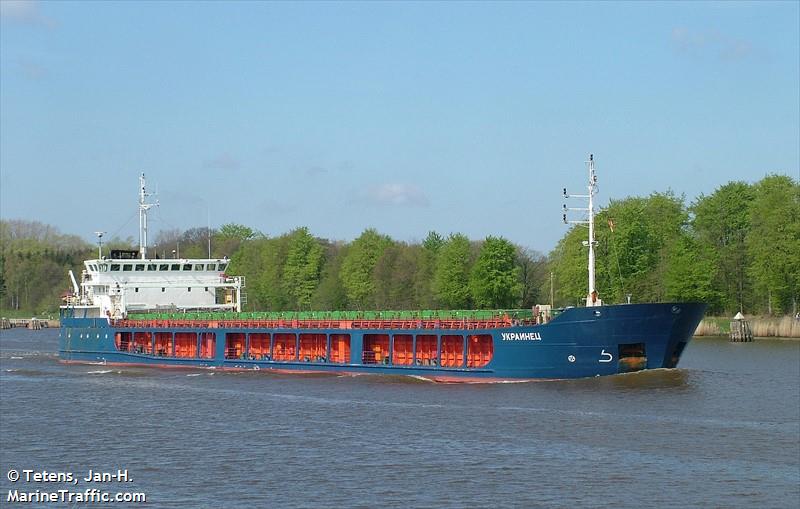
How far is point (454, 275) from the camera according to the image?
103 meters

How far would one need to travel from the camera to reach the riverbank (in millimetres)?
81512

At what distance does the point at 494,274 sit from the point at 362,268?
2354 cm

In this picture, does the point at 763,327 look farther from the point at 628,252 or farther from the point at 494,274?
the point at 494,274

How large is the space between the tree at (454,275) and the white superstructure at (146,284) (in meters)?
35.2

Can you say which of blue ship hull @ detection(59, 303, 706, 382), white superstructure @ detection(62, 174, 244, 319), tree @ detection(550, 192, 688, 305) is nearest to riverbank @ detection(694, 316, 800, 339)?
tree @ detection(550, 192, 688, 305)

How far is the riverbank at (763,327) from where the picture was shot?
81512mm

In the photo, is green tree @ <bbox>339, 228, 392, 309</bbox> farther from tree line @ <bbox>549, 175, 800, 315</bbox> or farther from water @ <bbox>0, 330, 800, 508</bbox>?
water @ <bbox>0, 330, 800, 508</bbox>

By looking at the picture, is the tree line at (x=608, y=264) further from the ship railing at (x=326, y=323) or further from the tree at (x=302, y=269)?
the ship railing at (x=326, y=323)

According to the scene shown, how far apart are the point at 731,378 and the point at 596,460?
20.8 meters

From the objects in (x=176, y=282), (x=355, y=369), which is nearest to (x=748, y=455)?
(x=355, y=369)

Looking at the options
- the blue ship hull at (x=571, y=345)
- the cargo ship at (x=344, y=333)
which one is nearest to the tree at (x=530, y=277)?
the cargo ship at (x=344, y=333)

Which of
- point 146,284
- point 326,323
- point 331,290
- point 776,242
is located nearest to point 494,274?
point 776,242

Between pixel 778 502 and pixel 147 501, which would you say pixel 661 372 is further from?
pixel 147 501

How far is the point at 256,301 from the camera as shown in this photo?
136625mm
